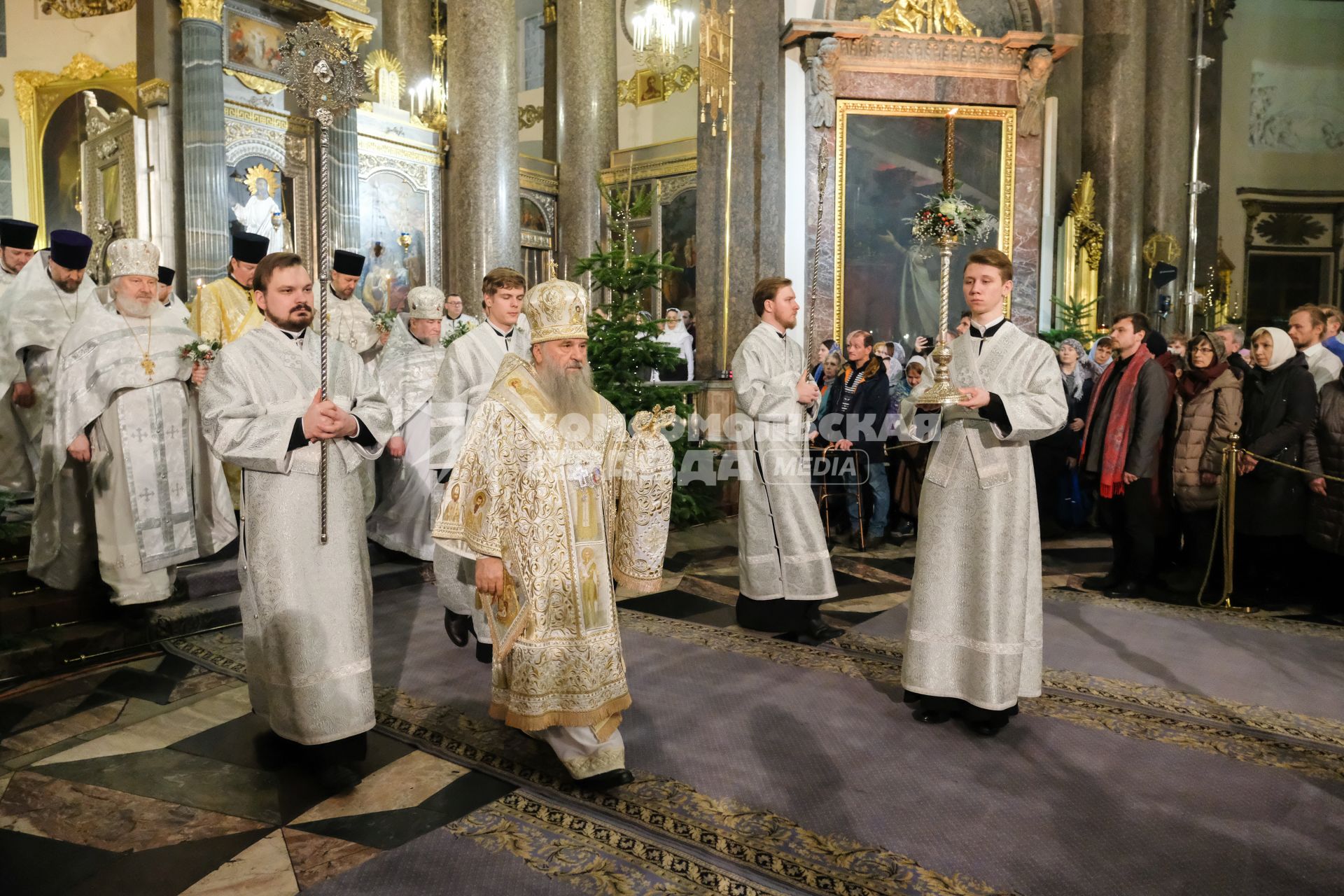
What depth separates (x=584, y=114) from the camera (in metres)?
16.2

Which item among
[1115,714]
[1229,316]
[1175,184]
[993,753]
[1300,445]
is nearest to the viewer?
[993,753]

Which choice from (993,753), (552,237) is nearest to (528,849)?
(993,753)

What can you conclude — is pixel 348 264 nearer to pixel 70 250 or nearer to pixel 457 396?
pixel 70 250

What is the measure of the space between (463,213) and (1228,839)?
34.1ft

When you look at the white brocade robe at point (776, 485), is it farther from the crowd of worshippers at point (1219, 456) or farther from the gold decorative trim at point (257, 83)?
the gold decorative trim at point (257, 83)

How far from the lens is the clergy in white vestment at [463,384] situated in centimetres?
507

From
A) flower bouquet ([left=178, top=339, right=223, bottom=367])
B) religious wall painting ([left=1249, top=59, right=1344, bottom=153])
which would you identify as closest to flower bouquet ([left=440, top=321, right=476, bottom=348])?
flower bouquet ([left=178, top=339, right=223, bottom=367])

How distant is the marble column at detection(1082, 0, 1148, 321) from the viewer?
13.1 m

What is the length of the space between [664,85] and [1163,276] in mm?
12416

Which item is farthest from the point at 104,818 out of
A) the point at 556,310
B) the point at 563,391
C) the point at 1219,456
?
the point at 1219,456

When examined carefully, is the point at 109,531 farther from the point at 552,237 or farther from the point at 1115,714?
the point at 552,237

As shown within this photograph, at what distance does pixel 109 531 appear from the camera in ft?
17.3

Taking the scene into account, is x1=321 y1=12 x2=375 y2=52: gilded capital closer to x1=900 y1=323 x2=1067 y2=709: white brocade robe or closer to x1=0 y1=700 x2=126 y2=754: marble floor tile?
x1=0 y1=700 x2=126 y2=754: marble floor tile

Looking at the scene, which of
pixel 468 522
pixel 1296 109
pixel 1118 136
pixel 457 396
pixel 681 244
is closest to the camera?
pixel 468 522
